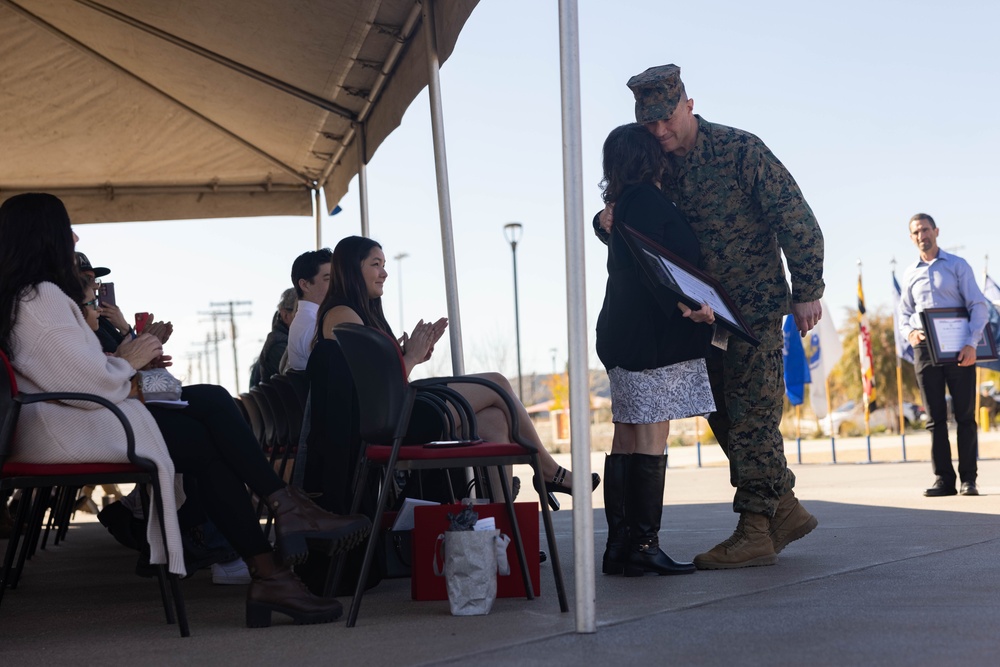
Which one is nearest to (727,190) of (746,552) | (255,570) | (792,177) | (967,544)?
(792,177)

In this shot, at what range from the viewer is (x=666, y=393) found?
13.6ft

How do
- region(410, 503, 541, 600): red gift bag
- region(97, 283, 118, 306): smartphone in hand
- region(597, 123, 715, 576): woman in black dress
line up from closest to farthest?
region(410, 503, 541, 600): red gift bag < region(597, 123, 715, 576): woman in black dress < region(97, 283, 118, 306): smartphone in hand

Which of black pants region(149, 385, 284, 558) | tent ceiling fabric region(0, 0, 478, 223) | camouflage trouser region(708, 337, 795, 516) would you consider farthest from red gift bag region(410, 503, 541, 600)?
tent ceiling fabric region(0, 0, 478, 223)

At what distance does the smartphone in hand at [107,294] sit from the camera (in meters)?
5.05

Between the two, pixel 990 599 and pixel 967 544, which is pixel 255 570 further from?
pixel 967 544

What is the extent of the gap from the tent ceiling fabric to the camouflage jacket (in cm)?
106

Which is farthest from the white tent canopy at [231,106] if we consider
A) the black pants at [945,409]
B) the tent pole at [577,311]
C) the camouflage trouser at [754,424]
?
the black pants at [945,409]

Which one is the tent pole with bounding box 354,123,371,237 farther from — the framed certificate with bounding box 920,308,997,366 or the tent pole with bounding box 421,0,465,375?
the framed certificate with bounding box 920,308,997,366

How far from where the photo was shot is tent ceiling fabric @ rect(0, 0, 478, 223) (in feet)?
18.1

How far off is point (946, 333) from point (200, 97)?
16.2ft

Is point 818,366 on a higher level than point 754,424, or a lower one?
higher

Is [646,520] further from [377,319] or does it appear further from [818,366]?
[818,366]

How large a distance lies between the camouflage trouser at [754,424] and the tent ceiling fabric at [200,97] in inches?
66.9

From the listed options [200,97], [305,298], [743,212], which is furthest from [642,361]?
[200,97]
